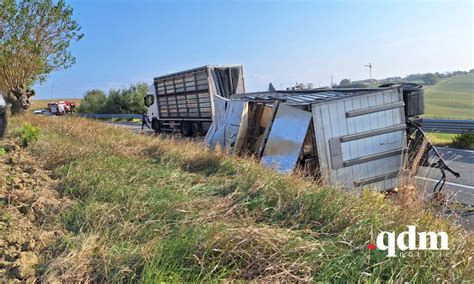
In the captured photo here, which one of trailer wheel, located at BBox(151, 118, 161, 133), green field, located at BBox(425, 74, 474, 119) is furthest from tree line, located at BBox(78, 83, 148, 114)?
green field, located at BBox(425, 74, 474, 119)

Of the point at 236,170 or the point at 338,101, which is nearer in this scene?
the point at 236,170

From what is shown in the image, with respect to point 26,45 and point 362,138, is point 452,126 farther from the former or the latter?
point 26,45

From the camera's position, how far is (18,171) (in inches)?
222

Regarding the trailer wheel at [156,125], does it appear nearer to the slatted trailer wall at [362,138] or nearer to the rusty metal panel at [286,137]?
the rusty metal panel at [286,137]

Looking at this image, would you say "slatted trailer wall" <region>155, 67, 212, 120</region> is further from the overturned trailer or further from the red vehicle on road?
the red vehicle on road

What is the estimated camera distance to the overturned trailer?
5.99 m

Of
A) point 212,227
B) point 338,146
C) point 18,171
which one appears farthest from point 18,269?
point 338,146

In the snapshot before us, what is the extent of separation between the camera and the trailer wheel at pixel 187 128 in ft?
56.5

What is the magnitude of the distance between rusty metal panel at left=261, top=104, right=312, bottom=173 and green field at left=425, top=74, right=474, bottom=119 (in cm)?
3911

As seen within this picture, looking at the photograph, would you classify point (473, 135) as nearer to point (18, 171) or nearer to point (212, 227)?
point (212, 227)

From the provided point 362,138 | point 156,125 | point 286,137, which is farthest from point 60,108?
point 362,138

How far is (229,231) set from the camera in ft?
9.28

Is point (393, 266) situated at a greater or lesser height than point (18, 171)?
lesser

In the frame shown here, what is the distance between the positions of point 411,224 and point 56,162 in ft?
18.9
